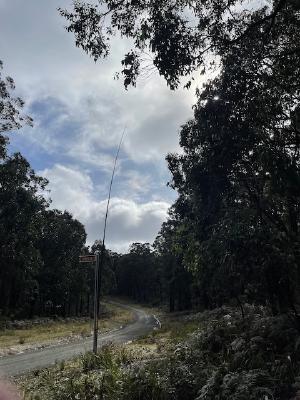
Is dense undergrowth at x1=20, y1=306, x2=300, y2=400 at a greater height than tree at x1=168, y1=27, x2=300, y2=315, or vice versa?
tree at x1=168, y1=27, x2=300, y2=315

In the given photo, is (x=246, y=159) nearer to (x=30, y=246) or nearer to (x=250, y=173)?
(x=250, y=173)

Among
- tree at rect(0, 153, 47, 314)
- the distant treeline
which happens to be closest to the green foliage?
tree at rect(0, 153, 47, 314)

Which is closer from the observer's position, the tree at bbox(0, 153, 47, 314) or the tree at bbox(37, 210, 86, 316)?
the tree at bbox(0, 153, 47, 314)

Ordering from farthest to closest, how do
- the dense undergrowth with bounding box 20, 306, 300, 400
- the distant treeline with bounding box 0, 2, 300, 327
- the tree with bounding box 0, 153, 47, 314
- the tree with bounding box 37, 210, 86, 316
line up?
the tree with bounding box 37, 210, 86, 316 → the tree with bounding box 0, 153, 47, 314 → the distant treeline with bounding box 0, 2, 300, 327 → the dense undergrowth with bounding box 20, 306, 300, 400

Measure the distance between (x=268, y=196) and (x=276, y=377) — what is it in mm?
5078

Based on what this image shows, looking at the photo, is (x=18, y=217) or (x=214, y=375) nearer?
(x=214, y=375)

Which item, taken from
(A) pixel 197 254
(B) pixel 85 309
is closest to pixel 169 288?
(B) pixel 85 309

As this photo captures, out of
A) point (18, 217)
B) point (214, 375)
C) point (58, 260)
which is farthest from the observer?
point (58, 260)

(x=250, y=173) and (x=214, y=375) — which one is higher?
(x=250, y=173)

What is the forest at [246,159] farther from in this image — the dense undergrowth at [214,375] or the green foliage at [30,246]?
the green foliage at [30,246]

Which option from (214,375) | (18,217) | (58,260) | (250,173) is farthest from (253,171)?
(58,260)

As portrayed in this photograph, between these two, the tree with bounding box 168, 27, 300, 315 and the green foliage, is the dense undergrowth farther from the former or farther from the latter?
the green foliage

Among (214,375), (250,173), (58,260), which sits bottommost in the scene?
(214,375)

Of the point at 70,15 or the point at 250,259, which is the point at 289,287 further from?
the point at 70,15
